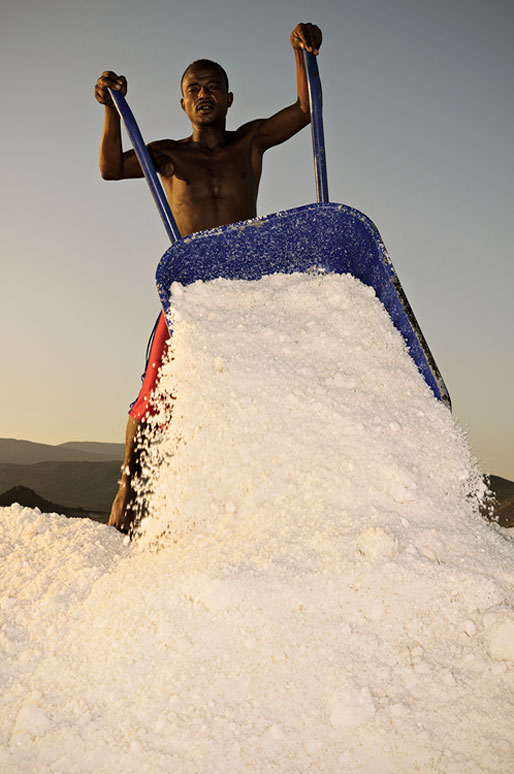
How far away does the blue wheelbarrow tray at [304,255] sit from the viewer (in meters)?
1.94

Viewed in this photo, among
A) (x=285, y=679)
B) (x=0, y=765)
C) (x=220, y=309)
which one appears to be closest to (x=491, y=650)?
(x=285, y=679)

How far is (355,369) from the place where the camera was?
1.88 meters

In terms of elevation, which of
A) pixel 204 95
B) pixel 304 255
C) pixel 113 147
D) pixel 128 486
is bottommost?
pixel 128 486

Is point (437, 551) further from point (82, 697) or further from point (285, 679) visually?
point (82, 697)

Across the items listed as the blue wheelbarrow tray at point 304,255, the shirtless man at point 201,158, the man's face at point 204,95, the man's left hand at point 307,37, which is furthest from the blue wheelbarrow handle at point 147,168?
the man's left hand at point 307,37

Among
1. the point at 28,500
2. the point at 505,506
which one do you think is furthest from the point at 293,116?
the point at 28,500

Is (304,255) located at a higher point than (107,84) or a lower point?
lower

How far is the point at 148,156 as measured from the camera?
225cm

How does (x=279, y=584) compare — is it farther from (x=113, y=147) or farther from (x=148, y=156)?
(x=113, y=147)

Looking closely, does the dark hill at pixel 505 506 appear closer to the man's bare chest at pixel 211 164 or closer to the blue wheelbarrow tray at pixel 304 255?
the blue wheelbarrow tray at pixel 304 255

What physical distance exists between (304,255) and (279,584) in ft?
4.08

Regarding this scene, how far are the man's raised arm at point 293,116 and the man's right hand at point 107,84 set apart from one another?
71 centimetres

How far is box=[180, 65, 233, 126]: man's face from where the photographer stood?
8.89 feet

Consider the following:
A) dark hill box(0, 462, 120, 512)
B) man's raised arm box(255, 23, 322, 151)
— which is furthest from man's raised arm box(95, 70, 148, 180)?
dark hill box(0, 462, 120, 512)
